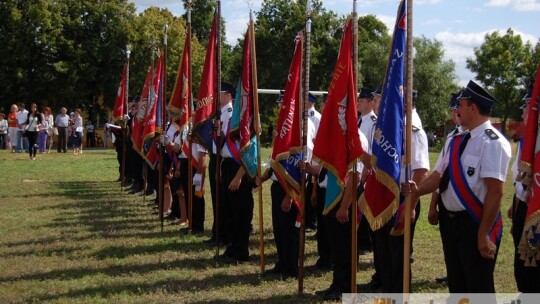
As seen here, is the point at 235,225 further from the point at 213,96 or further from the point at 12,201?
the point at 12,201

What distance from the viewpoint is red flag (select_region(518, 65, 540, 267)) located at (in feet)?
18.6

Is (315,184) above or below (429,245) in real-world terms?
above

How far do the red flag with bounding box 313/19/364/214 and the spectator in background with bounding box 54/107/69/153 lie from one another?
2641 cm

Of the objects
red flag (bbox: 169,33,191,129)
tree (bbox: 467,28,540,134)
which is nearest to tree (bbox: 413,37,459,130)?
tree (bbox: 467,28,540,134)

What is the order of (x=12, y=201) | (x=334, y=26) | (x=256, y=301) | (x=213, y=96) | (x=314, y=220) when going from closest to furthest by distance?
(x=256, y=301) → (x=213, y=96) → (x=314, y=220) → (x=12, y=201) → (x=334, y=26)

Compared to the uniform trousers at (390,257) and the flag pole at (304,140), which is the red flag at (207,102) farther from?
the uniform trousers at (390,257)

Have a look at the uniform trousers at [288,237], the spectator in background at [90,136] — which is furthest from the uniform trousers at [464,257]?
the spectator in background at [90,136]

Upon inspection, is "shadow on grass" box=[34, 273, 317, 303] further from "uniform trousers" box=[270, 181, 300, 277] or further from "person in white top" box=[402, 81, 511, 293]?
"person in white top" box=[402, 81, 511, 293]

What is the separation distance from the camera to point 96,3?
49375mm

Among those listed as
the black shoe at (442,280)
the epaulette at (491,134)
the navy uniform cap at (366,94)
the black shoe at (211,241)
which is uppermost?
the navy uniform cap at (366,94)

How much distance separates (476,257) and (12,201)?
12.8 metres

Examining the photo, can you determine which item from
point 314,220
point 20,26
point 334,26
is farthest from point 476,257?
point 334,26

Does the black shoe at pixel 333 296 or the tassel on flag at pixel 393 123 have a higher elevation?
the tassel on flag at pixel 393 123

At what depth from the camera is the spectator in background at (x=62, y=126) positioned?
31969 millimetres
